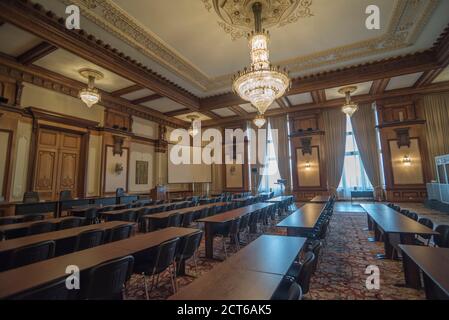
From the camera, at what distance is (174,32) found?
5727 millimetres

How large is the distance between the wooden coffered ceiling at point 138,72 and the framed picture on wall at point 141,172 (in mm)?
2311

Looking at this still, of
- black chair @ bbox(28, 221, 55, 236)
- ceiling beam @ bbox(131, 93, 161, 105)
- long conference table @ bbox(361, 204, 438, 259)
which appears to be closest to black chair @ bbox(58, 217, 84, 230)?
black chair @ bbox(28, 221, 55, 236)

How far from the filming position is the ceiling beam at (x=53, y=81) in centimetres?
635

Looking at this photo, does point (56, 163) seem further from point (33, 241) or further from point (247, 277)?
point (247, 277)

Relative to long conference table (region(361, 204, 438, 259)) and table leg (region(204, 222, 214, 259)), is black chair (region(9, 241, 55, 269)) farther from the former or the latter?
long conference table (region(361, 204, 438, 259))

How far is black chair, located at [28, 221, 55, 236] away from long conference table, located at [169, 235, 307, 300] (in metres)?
3.13

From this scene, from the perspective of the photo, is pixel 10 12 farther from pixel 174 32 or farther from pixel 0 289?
pixel 0 289

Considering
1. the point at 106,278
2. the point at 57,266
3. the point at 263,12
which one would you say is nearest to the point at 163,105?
the point at 263,12

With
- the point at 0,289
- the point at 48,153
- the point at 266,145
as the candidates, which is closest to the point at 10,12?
the point at 48,153

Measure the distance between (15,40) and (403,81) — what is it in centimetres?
1268

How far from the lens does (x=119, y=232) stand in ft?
Result: 10.7

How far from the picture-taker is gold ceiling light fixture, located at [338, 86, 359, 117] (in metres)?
8.45

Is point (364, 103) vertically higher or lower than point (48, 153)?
higher
